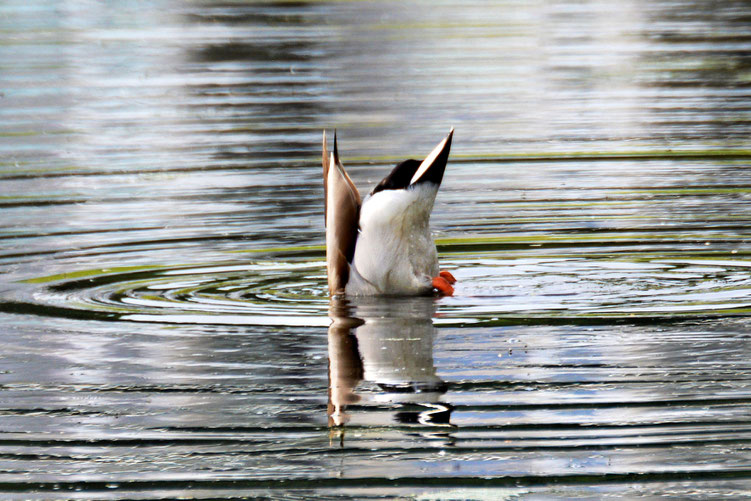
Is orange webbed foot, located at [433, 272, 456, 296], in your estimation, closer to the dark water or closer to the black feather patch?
the dark water

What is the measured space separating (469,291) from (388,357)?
1466 millimetres

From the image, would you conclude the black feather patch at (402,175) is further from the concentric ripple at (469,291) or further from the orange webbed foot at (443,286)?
the concentric ripple at (469,291)

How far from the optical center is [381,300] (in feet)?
27.1

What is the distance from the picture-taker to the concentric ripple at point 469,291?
25.3 feet

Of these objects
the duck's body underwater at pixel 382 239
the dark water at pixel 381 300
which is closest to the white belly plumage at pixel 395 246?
the duck's body underwater at pixel 382 239

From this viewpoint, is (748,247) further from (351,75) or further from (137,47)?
(137,47)

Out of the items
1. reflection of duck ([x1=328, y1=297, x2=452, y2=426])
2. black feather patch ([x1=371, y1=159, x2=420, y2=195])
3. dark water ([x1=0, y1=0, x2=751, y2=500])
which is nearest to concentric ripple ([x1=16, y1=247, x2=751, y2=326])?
dark water ([x1=0, y1=0, x2=751, y2=500])

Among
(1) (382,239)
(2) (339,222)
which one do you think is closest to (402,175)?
(1) (382,239)

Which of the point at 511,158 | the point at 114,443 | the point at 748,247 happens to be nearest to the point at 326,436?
the point at 114,443

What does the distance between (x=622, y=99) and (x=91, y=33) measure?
11.7m

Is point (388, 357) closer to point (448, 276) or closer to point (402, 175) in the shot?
point (402, 175)

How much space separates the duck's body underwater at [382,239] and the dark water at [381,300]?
0.18 m

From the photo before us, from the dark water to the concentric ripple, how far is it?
0.03 metres

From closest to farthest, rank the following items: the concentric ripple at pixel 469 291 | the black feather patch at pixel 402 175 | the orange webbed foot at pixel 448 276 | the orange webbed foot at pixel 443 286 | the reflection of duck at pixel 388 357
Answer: the reflection of duck at pixel 388 357 → the concentric ripple at pixel 469 291 → the black feather patch at pixel 402 175 → the orange webbed foot at pixel 443 286 → the orange webbed foot at pixel 448 276
